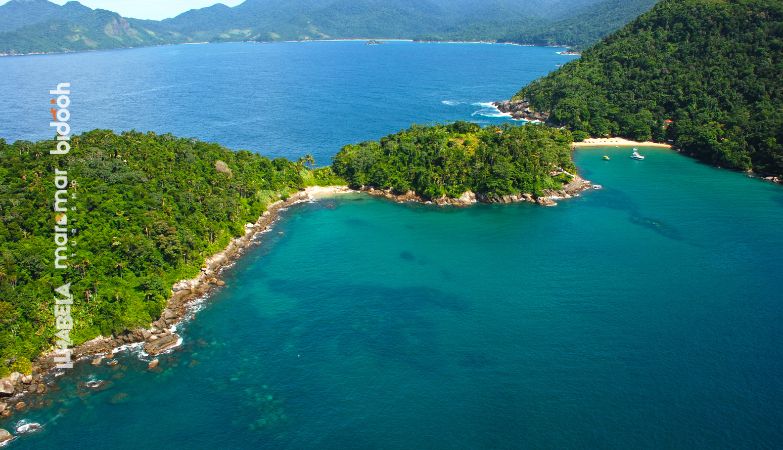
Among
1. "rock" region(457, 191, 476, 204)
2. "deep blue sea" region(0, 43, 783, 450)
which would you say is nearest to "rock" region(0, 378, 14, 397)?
"deep blue sea" region(0, 43, 783, 450)

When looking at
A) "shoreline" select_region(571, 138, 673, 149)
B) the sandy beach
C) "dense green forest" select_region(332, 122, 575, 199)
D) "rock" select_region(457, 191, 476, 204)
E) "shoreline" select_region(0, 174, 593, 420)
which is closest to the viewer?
"shoreline" select_region(0, 174, 593, 420)

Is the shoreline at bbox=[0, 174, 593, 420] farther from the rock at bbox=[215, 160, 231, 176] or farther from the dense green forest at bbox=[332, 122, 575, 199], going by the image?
the rock at bbox=[215, 160, 231, 176]

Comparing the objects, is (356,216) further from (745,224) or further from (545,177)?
(745,224)

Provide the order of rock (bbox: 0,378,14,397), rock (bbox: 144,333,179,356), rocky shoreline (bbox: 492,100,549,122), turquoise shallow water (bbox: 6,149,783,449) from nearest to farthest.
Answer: turquoise shallow water (bbox: 6,149,783,449) → rock (bbox: 0,378,14,397) → rock (bbox: 144,333,179,356) → rocky shoreline (bbox: 492,100,549,122)

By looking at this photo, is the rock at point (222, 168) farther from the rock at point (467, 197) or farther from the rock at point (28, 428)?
the rock at point (28, 428)

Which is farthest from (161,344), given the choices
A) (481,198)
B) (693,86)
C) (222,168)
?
(693,86)

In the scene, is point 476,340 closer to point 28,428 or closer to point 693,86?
point 28,428

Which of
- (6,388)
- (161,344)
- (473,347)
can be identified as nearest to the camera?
(6,388)
